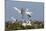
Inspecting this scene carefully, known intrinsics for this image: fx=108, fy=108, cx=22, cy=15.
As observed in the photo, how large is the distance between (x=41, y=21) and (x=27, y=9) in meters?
0.19

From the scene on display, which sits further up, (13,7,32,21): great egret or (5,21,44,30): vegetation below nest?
(13,7,32,21): great egret

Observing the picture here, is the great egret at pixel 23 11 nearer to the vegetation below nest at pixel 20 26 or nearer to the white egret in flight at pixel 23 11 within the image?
the white egret in flight at pixel 23 11

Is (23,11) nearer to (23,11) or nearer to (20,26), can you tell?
(23,11)

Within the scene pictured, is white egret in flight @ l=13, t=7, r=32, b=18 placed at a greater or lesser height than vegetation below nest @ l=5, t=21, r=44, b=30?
greater

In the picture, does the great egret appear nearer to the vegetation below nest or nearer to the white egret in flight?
the white egret in flight

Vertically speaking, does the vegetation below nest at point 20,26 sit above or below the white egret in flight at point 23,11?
below

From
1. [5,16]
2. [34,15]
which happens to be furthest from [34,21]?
[5,16]

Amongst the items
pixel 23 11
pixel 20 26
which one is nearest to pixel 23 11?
pixel 23 11

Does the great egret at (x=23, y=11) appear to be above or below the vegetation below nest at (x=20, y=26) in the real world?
above

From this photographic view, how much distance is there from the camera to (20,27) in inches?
43.2

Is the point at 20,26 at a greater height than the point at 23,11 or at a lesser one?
lesser

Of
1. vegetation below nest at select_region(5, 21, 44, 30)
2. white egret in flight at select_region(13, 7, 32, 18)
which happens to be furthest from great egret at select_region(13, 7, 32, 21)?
vegetation below nest at select_region(5, 21, 44, 30)

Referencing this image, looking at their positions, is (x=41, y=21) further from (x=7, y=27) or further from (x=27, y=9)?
(x=7, y=27)

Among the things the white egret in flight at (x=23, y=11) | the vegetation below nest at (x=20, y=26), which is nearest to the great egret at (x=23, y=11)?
the white egret in flight at (x=23, y=11)
